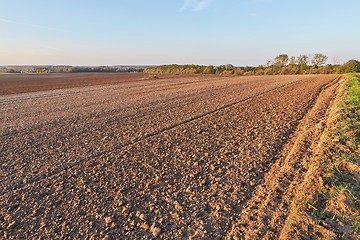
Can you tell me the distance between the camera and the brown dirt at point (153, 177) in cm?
327

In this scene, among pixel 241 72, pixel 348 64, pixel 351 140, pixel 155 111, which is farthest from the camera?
pixel 241 72

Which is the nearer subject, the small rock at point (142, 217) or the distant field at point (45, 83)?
the small rock at point (142, 217)

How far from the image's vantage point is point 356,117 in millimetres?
7590

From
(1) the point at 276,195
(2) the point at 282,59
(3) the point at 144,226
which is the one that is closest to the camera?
(3) the point at 144,226

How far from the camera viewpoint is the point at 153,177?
460 cm

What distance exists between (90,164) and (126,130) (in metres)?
2.69

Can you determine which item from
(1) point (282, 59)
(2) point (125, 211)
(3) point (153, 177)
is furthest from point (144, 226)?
(1) point (282, 59)

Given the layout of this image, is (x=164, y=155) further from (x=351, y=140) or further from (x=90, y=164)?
(x=351, y=140)

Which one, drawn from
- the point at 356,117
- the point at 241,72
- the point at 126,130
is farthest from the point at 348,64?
the point at 126,130

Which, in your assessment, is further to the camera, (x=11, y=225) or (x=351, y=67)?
(x=351, y=67)

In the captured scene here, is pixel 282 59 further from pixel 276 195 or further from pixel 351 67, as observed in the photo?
pixel 276 195

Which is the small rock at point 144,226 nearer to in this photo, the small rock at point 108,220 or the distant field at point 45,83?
the small rock at point 108,220

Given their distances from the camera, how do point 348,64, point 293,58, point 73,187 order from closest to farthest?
point 73,187, point 348,64, point 293,58

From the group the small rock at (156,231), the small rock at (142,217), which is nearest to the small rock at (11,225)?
the small rock at (142,217)
